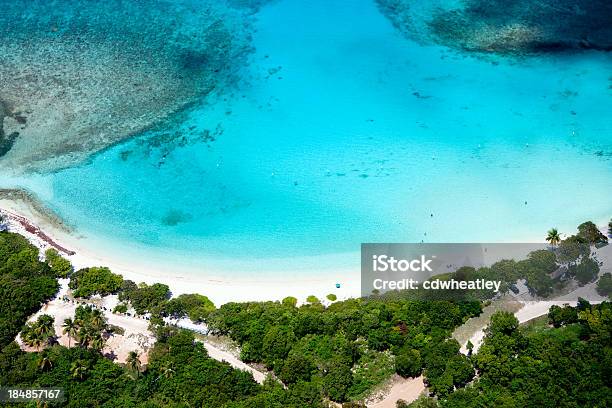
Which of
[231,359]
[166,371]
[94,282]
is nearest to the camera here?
[166,371]

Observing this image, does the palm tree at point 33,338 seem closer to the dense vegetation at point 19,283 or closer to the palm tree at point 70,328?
the palm tree at point 70,328

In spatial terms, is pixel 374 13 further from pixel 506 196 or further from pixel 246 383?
pixel 246 383

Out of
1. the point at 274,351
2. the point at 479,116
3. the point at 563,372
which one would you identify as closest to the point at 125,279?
the point at 274,351

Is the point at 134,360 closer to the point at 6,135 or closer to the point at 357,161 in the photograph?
the point at 357,161

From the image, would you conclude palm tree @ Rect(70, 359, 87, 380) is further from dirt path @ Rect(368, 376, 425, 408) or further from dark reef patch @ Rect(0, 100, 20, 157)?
dark reef patch @ Rect(0, 100, 20, 157)

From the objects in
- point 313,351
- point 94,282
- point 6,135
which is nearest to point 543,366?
point 313,351

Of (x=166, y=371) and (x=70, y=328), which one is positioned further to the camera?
(x=70, y=328)

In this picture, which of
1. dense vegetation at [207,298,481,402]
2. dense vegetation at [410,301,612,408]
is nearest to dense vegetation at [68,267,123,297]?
dense vegetation at [207,298,481,402]
